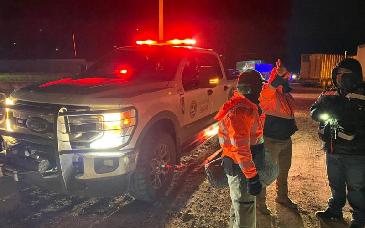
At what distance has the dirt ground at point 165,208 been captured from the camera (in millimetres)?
3811

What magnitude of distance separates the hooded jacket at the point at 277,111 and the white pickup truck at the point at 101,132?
1123mm

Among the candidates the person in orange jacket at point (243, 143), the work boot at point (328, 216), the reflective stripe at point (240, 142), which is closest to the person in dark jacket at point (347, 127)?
the work boot at point (328, 216)

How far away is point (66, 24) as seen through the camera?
198ft

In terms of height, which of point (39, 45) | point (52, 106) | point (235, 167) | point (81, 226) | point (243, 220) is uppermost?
point (39, 45)

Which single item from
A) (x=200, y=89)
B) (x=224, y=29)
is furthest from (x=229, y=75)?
(x=224, y=29)

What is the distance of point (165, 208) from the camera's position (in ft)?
13.7

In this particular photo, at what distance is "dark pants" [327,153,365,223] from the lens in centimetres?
342

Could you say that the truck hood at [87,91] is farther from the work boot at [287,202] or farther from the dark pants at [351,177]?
the dark pants at [351,177]

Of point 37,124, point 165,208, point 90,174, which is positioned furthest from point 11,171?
point 165,208

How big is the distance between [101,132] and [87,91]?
2.14 ft

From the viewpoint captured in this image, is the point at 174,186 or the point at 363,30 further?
the point at 363,30

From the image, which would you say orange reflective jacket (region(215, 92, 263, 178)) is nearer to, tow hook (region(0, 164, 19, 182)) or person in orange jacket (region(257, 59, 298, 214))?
person in orange jacket (region(257, 59, 298, 214))

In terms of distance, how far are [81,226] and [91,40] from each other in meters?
64.0

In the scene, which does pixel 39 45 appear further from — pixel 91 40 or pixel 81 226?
pixel 81 226
